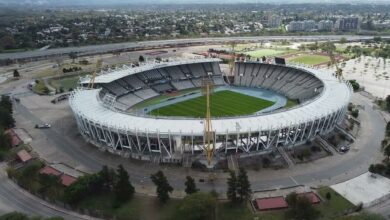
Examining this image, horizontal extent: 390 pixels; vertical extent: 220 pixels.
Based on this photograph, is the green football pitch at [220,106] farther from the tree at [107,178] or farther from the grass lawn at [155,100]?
the tree at [107,178]

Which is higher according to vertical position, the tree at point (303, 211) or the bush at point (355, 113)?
the tree at point (303, 211)

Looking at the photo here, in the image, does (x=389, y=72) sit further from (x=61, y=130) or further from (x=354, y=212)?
(x=61, y=130)

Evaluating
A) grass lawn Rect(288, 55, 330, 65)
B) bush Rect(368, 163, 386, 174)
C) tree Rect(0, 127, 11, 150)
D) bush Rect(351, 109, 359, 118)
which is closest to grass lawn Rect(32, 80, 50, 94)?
tree Rect(0, 127, 11, 150)

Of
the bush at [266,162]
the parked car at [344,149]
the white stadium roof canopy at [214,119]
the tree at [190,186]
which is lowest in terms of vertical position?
the parked car at [344,149]

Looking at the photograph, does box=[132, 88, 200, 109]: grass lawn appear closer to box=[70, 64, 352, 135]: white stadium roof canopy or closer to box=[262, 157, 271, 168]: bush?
box=[70, 64, 352, 135]: white stadium roof canopy

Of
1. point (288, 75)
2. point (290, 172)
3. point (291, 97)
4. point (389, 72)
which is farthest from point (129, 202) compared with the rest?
point (389, 72)

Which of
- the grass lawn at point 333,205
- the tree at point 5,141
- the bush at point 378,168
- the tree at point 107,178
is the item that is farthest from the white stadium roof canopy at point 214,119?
the grass lawn at point 333,205

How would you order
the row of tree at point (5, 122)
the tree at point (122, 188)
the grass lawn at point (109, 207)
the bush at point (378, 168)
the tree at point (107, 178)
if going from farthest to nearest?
the row of tree at point (5, 122), the bush at point (378, 168), the tree at point (107, 178), the tree at point (122, 188), the grass lawn at point (109, 207)
